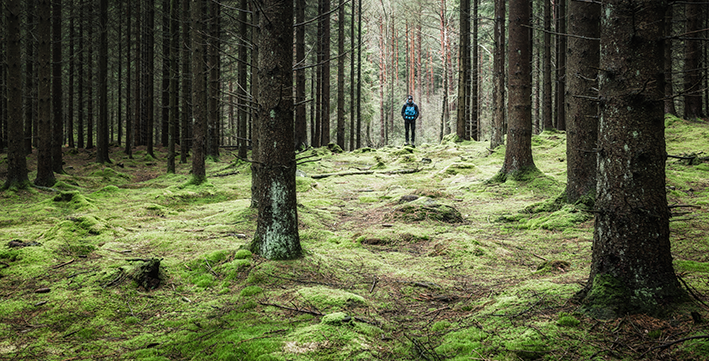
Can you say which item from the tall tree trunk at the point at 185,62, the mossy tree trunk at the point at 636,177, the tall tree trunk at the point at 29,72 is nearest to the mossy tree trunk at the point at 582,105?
the mossy tree trunk at the point at 636,177

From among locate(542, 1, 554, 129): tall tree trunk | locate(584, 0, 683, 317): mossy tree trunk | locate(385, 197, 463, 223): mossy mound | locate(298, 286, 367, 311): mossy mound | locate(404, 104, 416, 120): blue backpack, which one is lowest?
locate(298, 286, 367, 311): mossy mound

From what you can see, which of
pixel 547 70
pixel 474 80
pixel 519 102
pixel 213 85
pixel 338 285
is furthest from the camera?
pixel 474 80

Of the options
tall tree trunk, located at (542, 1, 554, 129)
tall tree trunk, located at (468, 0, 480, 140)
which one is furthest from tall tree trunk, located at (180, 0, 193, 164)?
tall tree trunk, located at (542, 1, 554, 129)

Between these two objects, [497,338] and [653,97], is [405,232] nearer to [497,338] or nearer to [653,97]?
[497,338]

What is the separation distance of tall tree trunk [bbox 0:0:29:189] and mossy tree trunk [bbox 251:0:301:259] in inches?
369

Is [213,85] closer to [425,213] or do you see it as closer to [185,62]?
[185,62]

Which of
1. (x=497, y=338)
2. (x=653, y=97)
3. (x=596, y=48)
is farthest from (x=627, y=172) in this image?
(x=596, y=48)

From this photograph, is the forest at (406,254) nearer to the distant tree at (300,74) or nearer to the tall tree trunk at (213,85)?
the tall tree trunk at (213,85)

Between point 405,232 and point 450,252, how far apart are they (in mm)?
1299

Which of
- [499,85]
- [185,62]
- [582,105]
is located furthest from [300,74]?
[582,105]

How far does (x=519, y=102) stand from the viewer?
9.90m

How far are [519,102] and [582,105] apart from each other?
2792 mm

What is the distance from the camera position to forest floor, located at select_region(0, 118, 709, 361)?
303 centimetres

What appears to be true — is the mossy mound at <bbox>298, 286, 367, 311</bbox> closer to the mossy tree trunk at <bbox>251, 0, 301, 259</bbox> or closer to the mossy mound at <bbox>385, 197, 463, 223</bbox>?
the mossy tree trunk at <bbox>251, 0, 301, 259</bbox>
